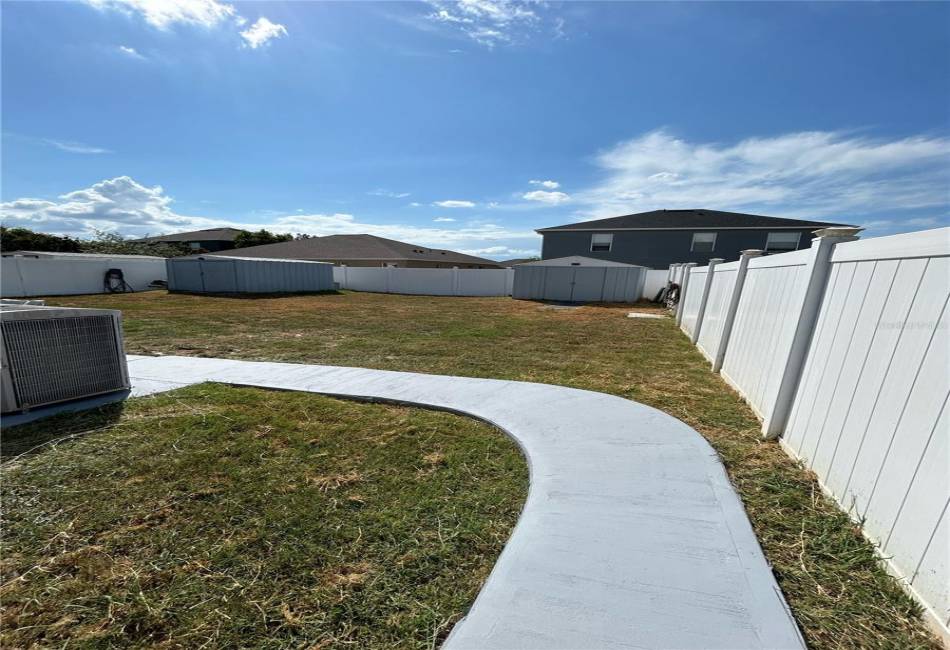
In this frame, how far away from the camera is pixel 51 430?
3.16 metres

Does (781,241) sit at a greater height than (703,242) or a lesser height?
greater

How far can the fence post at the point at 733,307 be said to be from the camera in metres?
5.14

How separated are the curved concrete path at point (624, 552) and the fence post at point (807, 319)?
0.69 m

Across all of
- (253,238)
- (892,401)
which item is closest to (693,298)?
(892,401)

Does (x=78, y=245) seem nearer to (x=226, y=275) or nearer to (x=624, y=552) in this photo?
(x=226, y=275)

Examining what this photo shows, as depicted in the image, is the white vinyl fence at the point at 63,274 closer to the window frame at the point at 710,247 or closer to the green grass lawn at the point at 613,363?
the green grass lawn at the point at 613,363

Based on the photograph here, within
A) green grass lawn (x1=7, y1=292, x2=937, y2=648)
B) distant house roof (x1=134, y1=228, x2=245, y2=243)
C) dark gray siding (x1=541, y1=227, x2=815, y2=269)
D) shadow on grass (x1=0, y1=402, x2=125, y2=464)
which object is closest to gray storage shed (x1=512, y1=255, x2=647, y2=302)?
green grass lawn (x1=7, y1=292, x2=937, y2=648)

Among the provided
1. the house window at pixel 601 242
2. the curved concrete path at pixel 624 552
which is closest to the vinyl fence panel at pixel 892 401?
the curved concrete path at pixel 624 552

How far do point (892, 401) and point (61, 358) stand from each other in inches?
249

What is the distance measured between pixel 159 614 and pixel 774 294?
5175mm

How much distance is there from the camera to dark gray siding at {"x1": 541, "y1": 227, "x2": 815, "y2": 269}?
1969 cm

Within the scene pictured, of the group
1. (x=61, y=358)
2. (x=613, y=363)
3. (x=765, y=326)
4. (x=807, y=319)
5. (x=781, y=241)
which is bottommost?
(x=613, y=363)

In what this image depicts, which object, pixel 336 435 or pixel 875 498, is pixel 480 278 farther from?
pixel 875 498

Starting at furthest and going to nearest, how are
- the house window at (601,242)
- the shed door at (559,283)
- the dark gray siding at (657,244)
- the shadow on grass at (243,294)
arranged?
the house window at (601,242) < the dark gray siding at (657,244) < the shed door at (559,283) < the shadow on grass at (243,294)
